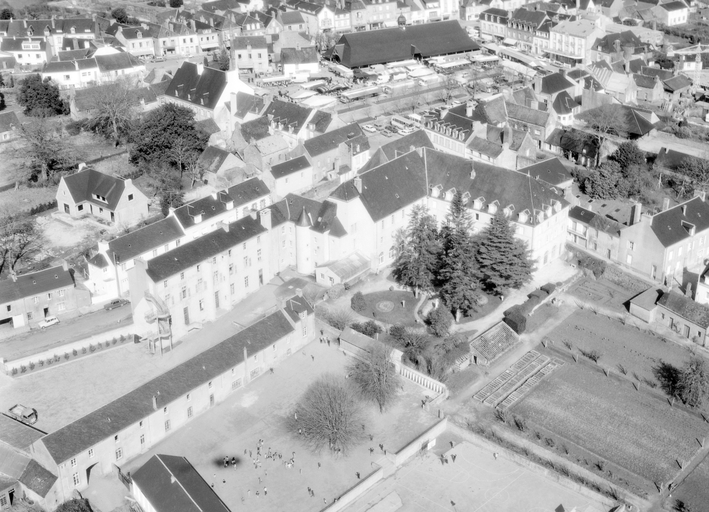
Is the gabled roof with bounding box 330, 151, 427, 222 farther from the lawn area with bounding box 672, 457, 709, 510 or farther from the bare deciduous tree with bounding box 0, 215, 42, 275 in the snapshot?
the lawn area with bounding box 672, 457, 709, 510

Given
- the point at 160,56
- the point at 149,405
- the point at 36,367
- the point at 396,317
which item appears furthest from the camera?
the point at 160,56

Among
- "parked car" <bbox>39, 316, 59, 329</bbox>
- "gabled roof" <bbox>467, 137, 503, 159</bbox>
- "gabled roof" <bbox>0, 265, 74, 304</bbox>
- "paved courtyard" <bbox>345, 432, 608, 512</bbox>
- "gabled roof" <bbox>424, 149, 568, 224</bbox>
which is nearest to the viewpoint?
"paved courtyard" <bbox>345, 432, 608, 512</bbox>

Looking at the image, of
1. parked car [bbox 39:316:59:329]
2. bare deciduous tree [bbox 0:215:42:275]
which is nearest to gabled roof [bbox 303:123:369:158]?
bare deciduous tree [bbox 0:215:42:275]

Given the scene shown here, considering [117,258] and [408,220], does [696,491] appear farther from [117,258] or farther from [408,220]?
[117,258]

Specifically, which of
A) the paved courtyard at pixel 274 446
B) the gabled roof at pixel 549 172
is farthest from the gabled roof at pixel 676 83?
the paved courtyard at pixel 274 446

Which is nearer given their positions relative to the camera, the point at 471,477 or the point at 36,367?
the point at 471,477

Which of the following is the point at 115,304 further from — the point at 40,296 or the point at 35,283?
Result: the point at 35,283

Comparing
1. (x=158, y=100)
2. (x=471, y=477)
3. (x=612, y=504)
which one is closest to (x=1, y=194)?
(x=158, y=100)
